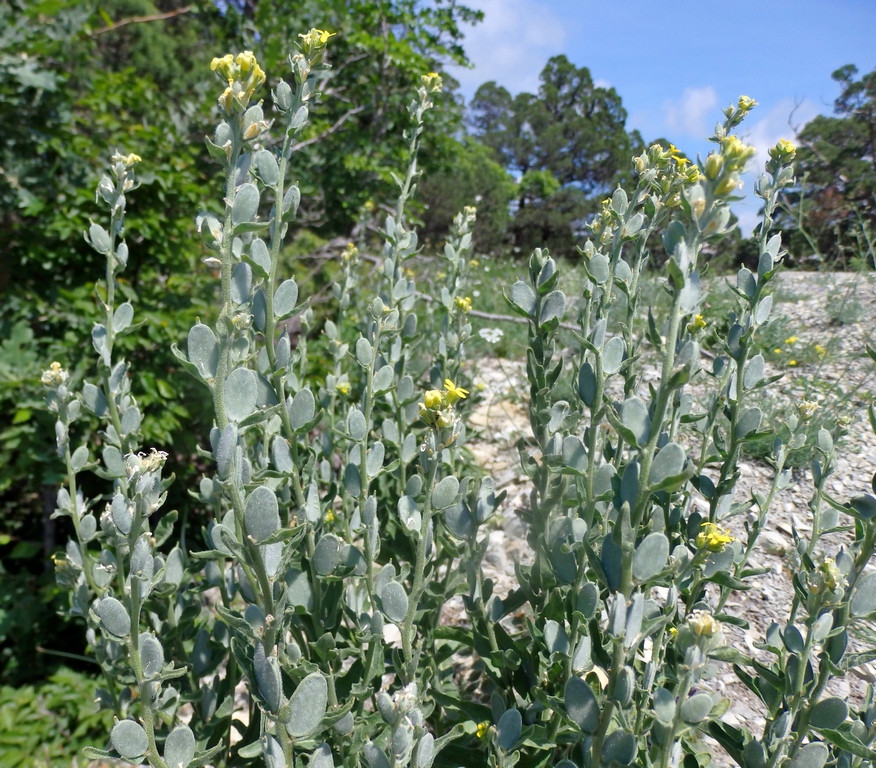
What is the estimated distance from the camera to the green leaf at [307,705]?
81 centimetres

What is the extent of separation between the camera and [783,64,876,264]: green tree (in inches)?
269

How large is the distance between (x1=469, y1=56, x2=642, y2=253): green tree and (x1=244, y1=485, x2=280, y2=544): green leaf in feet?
63.6

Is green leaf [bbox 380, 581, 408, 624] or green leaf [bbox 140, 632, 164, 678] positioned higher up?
green leaf [bbox 380, 581, 408, 624]

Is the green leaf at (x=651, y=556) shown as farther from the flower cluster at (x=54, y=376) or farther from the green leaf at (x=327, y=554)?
the flower cluster at (x=54, y=376)

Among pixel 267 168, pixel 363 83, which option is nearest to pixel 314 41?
pixel 267 168

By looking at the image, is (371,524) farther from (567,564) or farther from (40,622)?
(40,622)

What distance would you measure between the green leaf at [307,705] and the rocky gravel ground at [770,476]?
1.62ft

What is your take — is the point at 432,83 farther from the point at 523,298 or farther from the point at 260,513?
the point at 260,513

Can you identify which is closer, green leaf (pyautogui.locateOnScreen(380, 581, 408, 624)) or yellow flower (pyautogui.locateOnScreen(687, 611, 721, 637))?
yellow flower (pyautogui.locateOnScreen(687, 611, 721, 637))

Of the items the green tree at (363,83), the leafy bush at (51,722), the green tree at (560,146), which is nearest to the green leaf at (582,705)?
the leafy bush at (51,722)

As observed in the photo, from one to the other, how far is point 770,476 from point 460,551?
6.99 ft

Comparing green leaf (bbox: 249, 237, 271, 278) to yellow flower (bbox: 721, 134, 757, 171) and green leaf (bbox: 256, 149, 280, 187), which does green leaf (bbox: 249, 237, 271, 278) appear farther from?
yellow flower (bbox: 721, 134, 757, 171)

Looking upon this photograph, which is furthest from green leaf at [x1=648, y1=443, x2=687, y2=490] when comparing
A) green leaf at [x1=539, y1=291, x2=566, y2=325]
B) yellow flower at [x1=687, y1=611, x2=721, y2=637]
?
green leaf at [x1=539, y1=291, x2=566, y2=325]

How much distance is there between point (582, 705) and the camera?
0.88 m
